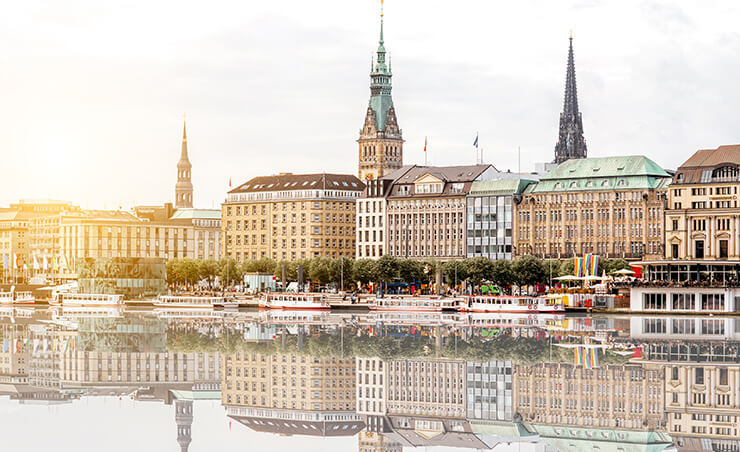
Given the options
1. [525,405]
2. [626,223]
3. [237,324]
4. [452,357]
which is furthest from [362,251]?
[525,405]

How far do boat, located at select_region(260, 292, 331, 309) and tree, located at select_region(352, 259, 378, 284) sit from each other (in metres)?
12.5

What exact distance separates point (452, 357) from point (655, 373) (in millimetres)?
13275

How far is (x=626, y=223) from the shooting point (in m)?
166

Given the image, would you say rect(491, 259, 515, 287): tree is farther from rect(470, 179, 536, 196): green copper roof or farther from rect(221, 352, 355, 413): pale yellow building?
rect(221, 352, 355, 413): pale yellow building

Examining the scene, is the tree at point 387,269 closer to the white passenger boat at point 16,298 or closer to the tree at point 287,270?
the tree at point 287,270

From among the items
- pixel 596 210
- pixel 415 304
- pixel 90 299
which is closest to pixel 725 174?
pixel 596 210

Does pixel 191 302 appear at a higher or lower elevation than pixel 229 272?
lower

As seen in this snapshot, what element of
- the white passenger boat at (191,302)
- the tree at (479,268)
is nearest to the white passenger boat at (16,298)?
the white passenger boat at (191,302)

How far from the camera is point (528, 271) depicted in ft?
518

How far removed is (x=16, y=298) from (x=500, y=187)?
69490mm

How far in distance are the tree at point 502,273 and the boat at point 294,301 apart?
2014 centimetres

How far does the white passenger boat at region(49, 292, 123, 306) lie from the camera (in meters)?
163

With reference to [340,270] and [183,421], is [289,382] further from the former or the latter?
[340,270]

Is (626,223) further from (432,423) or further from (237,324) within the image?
(432,423)
